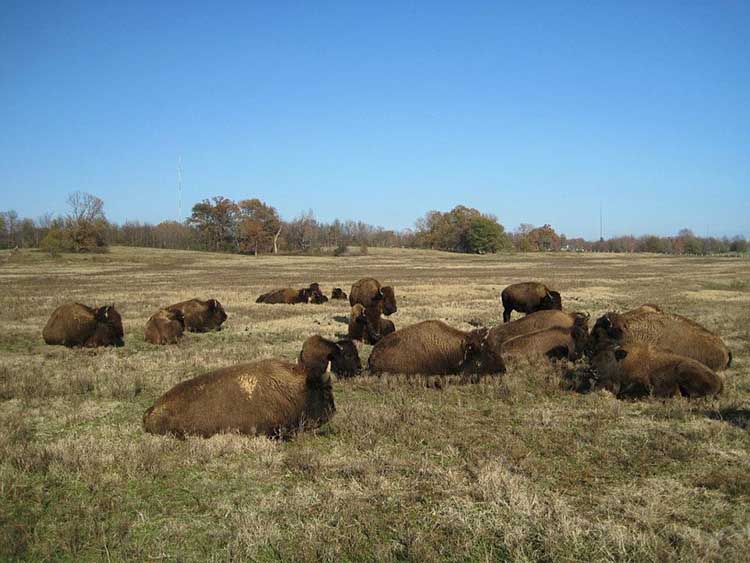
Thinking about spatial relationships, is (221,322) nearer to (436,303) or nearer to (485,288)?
(436,303)

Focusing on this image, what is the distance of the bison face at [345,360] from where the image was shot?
10.4 meters

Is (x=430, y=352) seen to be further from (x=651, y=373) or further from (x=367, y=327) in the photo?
(x=367, y=327)

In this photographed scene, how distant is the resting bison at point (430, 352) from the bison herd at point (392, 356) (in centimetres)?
2

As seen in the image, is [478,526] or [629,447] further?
[629,447]

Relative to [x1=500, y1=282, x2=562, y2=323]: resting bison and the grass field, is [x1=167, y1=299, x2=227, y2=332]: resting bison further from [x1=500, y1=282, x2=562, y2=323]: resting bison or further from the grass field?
[x1=500, y1=282, x2=562, y2=323]: resting bison

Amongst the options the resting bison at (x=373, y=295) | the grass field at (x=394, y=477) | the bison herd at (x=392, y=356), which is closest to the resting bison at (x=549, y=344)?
the bison herd at (x=392, y=356)

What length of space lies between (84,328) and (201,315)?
12.5ft

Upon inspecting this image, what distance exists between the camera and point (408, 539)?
473 cm

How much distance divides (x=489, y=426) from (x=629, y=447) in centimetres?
185

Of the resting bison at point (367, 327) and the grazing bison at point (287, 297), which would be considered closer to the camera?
the resting bison at point (367, 327)

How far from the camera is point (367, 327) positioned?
1545cm

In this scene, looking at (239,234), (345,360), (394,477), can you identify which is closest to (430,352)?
(345,360)

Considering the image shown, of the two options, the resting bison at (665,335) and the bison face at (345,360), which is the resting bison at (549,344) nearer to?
the resting bison at (665,335)

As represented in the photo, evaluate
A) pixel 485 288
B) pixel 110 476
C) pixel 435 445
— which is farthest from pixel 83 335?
pixel 485 288
